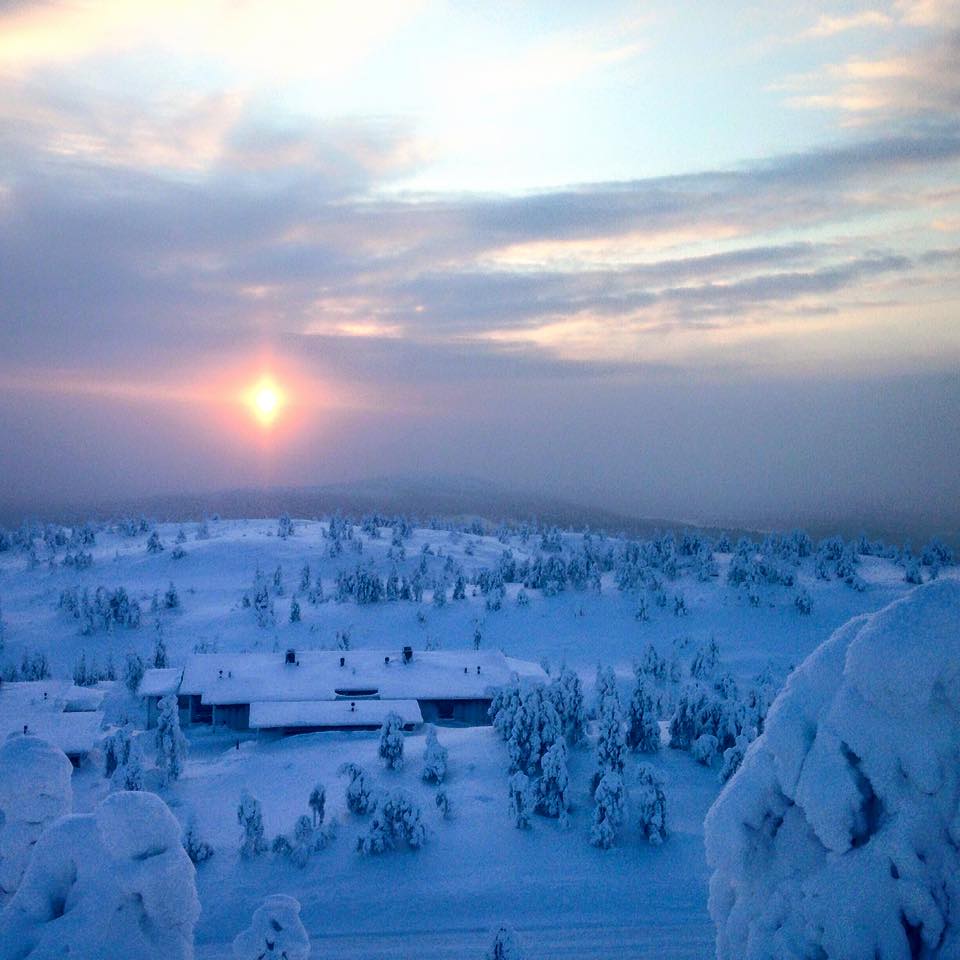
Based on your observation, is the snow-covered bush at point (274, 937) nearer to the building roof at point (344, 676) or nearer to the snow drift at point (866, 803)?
the snow drift at point (866, 803)

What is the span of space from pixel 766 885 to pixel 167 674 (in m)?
31.2

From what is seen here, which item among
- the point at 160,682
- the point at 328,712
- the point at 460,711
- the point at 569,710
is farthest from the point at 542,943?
the point at 160,682

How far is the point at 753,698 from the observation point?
28.4m

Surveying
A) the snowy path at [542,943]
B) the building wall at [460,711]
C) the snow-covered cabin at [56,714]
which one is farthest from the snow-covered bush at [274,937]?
the building wall at [460,711]

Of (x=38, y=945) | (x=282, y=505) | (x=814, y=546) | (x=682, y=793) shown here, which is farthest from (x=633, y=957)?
(x=282, y=505)

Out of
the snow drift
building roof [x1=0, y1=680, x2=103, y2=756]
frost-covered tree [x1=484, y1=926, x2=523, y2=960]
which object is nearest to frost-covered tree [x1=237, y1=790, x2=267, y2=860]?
building roof [x1=0, y1=680, x2=103, y2=756]

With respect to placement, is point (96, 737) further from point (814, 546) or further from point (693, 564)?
point (814, 546)

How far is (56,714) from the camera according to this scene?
26.7 m

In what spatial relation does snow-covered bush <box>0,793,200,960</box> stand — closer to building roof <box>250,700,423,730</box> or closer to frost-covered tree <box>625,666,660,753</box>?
frost-covered tree <box>625,666,660,753</box>

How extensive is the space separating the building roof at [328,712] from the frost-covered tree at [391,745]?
299 cm

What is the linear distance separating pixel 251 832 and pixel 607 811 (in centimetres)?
787

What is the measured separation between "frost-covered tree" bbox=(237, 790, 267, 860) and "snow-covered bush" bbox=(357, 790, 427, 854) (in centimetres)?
211

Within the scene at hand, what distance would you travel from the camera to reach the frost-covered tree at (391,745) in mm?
22953

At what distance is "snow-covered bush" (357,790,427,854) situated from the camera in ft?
59.2
